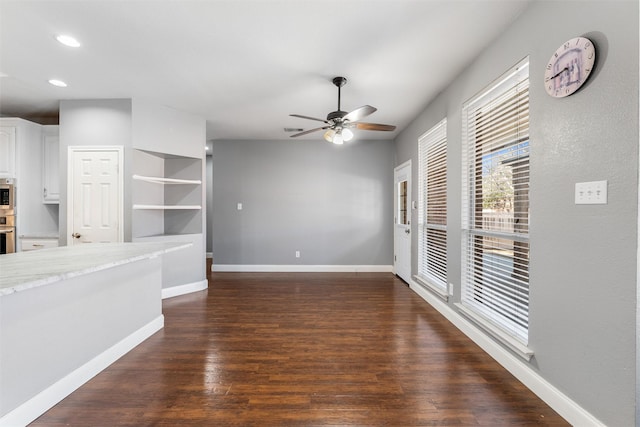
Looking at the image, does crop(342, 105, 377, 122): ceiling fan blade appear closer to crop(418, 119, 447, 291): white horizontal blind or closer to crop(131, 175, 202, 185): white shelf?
crop(418, 119, 447, 291): white horizontal blind

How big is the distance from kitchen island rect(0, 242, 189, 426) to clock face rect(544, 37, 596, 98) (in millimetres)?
2927

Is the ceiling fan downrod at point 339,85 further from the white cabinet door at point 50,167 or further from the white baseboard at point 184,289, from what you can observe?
the white cabinet door at point 50,167

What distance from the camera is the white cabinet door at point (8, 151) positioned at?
3.69 metres

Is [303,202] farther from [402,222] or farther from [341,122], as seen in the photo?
[341,122]

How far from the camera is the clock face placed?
4.80ft

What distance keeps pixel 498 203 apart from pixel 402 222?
8.87 feet

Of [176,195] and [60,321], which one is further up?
[176,195]

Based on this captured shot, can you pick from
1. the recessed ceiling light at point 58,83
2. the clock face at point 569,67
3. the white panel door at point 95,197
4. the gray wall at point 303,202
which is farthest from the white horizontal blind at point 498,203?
the recessed ceiling light at point 58,83

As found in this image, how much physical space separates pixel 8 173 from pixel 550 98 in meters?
5.97

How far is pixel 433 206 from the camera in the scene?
3717 mm

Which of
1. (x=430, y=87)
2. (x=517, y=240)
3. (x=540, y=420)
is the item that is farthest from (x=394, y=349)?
(x=430, y=87)

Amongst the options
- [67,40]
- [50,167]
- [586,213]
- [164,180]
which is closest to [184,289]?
[164,180]

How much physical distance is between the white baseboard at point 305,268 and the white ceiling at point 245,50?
3.05 m

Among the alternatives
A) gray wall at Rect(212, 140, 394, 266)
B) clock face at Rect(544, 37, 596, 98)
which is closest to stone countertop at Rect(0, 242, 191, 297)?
clock face at Rect(544, 37, 596, 98)
